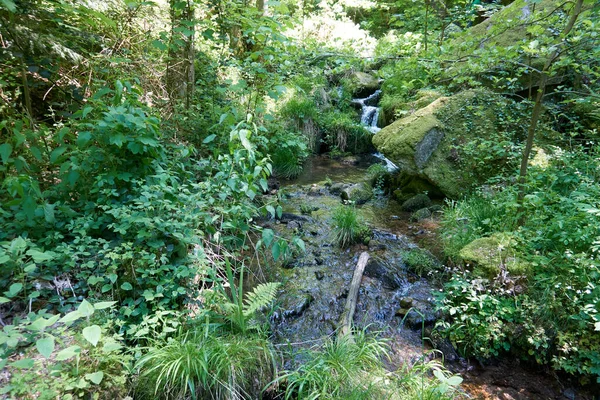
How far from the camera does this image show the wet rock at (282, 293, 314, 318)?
137 inches

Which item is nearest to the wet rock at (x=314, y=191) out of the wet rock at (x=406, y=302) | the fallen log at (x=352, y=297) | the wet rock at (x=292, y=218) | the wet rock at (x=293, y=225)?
the wet rock at (x=292, y=218)

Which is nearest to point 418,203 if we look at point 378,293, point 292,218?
point 292,218

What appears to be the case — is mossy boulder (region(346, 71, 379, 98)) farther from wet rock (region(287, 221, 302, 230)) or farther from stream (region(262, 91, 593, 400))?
wet rock (region(287, 221, 302, 230))

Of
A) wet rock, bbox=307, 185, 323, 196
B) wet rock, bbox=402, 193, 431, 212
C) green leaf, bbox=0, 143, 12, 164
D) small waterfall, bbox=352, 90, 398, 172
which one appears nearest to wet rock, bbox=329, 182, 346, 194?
wet rock, bbox=307, 185, 323, 196

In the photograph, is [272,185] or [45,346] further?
[272,185]

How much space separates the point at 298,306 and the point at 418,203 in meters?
3.44

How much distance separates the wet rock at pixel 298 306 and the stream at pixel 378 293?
0.4 inches

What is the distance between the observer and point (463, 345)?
3.03 metres

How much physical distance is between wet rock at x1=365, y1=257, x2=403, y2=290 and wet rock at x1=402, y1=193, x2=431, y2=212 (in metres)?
1.95

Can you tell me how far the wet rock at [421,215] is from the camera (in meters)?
5.52

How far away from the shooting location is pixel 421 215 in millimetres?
5539

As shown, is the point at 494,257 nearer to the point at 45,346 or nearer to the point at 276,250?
the point at 276,250

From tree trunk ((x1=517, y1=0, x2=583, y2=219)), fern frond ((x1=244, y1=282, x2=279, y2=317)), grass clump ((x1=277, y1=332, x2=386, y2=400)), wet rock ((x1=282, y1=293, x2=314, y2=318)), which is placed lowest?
wet rock ((x1=282, y1=293, x2=314, y2=318))

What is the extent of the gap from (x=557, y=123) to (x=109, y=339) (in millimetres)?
6840
